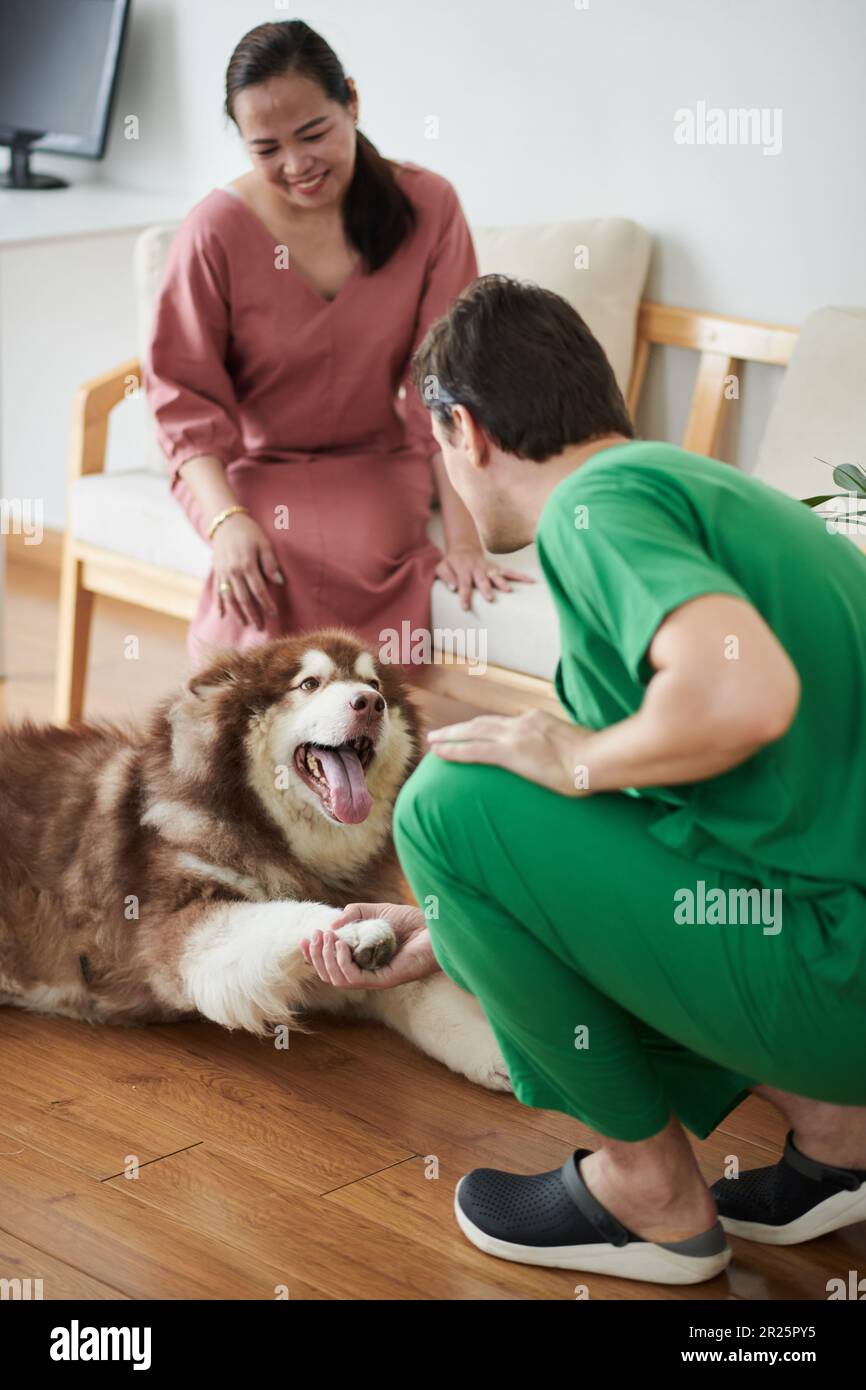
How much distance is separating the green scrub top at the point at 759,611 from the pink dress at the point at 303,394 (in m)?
1.19

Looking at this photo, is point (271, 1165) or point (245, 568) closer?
point (271, 1165)

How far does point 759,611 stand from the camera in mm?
1271

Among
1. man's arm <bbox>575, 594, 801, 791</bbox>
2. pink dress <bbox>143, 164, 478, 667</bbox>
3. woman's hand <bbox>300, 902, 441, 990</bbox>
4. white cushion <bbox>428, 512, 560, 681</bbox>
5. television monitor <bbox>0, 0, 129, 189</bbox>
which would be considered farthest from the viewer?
television monitor <bbox>0, 0, 129, 189</bbox>

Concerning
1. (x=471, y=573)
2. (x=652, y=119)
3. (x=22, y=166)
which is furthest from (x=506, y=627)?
(x=22, y=166)

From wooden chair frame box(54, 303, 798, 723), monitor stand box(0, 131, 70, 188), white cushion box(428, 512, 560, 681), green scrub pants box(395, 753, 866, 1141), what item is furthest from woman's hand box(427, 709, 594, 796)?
monitor stand box(0, 131, 70, 188)

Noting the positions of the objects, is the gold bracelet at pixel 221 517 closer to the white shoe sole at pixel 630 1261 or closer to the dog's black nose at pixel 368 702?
the dog's black nose at pixel 368 702

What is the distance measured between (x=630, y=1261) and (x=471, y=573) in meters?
1.24

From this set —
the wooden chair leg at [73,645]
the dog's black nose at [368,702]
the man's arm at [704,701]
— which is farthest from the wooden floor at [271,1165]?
the wooden chair leg at [73,645]

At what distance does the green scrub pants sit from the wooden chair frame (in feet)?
4.78

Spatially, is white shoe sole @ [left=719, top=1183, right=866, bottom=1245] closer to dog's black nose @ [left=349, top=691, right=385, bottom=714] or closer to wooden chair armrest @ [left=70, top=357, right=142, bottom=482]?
dog's black nose @ [left=349, top=691, right=385, bottom=714]

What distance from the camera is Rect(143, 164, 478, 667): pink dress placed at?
2502 mm

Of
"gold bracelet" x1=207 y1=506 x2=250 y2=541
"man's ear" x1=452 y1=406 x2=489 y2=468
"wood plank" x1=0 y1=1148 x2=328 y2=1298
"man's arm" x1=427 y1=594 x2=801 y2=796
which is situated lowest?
"wood plank" x1=0 y1=1148 x2=328 y2=1298

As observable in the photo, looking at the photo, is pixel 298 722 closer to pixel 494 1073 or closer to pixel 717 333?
pixel 494 1073
